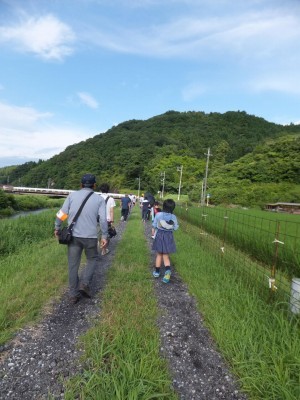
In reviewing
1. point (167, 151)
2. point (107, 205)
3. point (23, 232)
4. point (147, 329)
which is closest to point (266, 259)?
point (107, 205)

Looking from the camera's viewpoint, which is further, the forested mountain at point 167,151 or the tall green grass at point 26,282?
the forested mountain at point 167,151

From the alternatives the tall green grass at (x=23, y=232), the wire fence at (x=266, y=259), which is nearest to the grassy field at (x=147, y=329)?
the wire fence at (x=266, y=259)

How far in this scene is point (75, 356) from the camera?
2.57 meters

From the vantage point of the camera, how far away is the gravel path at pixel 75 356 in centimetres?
220

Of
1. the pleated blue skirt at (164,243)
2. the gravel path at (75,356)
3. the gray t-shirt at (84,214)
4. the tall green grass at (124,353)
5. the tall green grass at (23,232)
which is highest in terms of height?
the gray t-shirt at (84,214)

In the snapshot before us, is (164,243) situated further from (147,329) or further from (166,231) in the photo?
(147,329)

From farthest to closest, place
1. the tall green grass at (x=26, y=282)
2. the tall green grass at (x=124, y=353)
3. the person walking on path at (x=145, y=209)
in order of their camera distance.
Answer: the person walking on path at (x=145, y=209), the tall green grass at (x=26, y=282), the tall green grass at (x=124, y=353)

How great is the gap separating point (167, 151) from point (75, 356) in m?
83.9

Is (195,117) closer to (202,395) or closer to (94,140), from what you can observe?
(94,140)

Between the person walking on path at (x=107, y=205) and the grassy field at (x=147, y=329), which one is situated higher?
the person walking on path at (x=107, y=205)

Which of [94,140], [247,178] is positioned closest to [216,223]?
[247,178]

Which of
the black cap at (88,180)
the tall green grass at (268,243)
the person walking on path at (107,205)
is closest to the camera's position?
the black cap at (88,180)

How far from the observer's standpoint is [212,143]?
278 feet

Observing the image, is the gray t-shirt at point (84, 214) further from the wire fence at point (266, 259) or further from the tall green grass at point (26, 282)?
the wire fence at point (266, 259)
